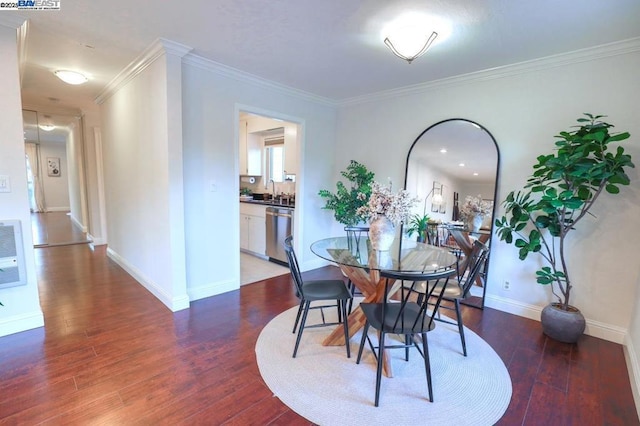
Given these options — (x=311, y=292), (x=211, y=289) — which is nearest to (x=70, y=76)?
(x=211, y=289)

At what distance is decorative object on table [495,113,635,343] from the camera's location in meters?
2.18

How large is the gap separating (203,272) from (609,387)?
3524 millimetres

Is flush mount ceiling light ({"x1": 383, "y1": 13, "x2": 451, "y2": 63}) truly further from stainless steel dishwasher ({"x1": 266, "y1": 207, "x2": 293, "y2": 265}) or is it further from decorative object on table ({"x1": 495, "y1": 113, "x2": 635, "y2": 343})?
stainless steel dishwasher ({"x1": 266, "y1": 207, "x2": 293, "y2": 265})

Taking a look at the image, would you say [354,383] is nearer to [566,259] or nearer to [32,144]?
[566,259]

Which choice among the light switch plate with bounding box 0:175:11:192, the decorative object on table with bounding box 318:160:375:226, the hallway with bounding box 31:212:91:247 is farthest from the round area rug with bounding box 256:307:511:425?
the hallway with bounding box 31:212:91:247

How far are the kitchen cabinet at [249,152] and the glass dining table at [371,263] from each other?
3685 millimetres

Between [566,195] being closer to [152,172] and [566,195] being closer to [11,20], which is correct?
[152,172]

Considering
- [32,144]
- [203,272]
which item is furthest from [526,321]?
[32,144]

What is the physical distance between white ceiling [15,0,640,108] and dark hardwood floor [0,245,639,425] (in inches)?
97.5

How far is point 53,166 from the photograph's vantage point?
5.52 meters

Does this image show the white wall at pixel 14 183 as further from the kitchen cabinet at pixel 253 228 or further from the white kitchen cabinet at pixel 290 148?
the white kitchen cabinet at pixel 290 148

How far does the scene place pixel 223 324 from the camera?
2660mm

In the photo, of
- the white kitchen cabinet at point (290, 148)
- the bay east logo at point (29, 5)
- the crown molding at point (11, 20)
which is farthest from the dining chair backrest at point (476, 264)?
the crown molding at point (11, 20)

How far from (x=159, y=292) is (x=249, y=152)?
3386 mm
